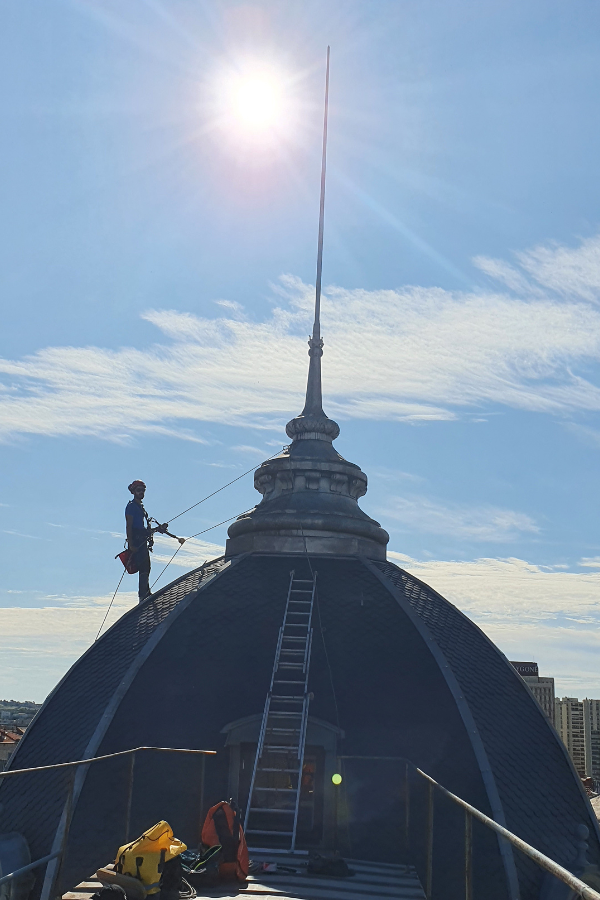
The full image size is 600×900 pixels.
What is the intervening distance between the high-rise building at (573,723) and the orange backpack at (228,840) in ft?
386

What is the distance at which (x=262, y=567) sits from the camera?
75.6 feet

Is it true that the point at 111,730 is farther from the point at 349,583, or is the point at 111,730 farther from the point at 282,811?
the point at 349,583

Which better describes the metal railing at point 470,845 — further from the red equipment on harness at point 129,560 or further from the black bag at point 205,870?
the red equipment on harness at point 129,560

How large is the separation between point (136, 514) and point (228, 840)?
1161 centimetres

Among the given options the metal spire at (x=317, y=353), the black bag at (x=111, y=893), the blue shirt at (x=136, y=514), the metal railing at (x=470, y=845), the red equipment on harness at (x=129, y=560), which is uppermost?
the metal spire at (x=317, y=353)

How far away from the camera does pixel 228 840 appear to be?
12.7 m

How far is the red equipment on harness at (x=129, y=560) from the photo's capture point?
2317cm

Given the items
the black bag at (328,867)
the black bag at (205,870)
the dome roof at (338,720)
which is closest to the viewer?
the black bag at (205,870)

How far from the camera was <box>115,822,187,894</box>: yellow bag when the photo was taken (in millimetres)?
11453

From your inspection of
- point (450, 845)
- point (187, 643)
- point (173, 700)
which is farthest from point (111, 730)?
point (450, 845)

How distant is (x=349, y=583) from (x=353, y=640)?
8.26 ft

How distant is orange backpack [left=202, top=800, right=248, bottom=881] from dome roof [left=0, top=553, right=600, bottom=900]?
4.01 m

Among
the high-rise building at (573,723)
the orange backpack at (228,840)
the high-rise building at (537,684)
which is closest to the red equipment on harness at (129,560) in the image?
the orange backpack at (228,840)

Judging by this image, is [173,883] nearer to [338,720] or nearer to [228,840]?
[228,840]
